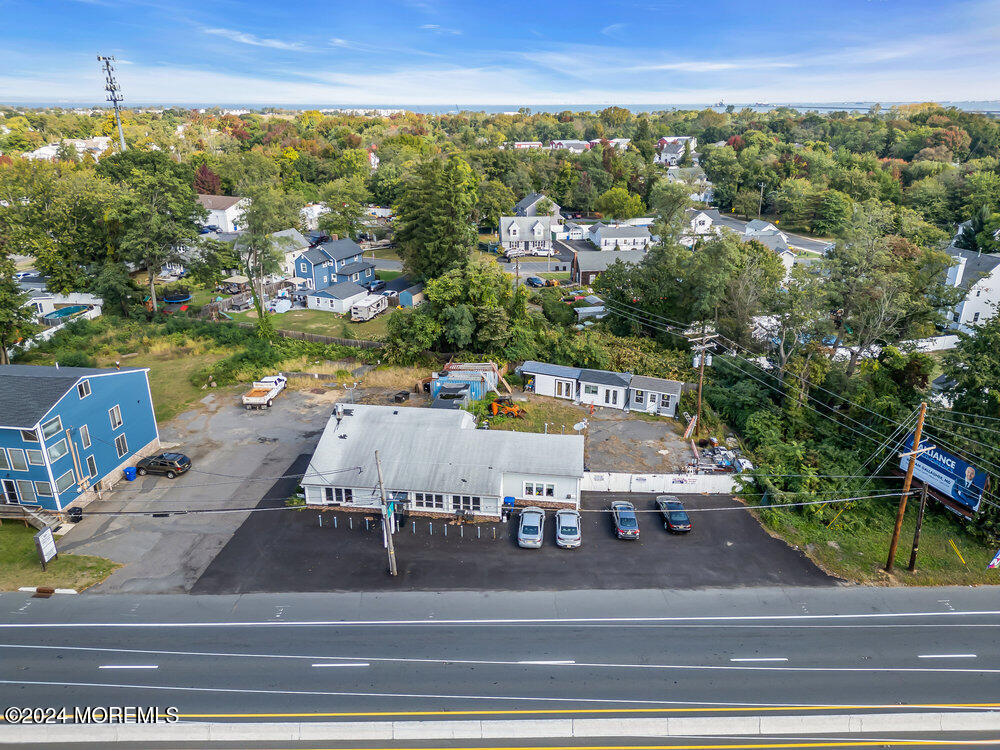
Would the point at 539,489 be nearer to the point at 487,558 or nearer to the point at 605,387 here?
the point at 487,558

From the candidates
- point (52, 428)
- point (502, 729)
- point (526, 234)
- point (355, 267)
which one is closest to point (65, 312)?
point (355, 267)

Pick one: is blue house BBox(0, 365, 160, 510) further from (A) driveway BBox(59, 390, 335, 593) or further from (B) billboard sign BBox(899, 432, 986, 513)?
(B) billboard sign BBox(899, 432, 986, 513)

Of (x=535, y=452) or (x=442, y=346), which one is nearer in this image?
(x=535, y=452)

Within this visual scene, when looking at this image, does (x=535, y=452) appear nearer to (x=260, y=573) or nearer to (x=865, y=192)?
(x=260, y=573)

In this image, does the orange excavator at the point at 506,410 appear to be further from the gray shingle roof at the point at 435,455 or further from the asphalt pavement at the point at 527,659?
the asphalt pavement at the point at 527,659

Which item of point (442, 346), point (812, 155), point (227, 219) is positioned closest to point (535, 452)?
point (442, 346)
